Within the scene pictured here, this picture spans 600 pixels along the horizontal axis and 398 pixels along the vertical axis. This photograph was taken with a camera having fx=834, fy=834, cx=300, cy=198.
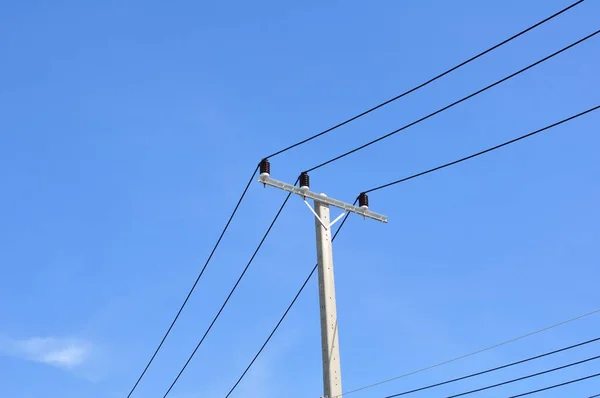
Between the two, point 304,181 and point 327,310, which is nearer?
point 327,310

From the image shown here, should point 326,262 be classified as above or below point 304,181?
below

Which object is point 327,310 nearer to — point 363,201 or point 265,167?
point 363,201

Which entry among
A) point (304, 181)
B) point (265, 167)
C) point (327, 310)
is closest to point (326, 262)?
point (327, 310)

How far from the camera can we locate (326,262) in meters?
14.2

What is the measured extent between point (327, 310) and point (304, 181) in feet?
8.21

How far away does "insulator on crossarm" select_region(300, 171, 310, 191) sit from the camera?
14784 mm

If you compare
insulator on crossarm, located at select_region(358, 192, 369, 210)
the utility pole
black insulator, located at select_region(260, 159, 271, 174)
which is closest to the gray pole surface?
the utility pole

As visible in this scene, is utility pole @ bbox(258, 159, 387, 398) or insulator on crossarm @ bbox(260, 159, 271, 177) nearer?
utility pole @ bbox(258, 159, 387, 398)

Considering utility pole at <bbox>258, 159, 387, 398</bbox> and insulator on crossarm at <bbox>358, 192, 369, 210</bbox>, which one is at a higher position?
insulator on crossarm at <bbox>358, 192, 369, 210</bbox>

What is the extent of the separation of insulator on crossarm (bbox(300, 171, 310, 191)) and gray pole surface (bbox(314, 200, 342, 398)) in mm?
340

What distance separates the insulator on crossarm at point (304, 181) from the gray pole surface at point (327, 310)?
1.12ft

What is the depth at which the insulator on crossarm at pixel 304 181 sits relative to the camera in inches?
582

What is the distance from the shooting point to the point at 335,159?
16234 mm

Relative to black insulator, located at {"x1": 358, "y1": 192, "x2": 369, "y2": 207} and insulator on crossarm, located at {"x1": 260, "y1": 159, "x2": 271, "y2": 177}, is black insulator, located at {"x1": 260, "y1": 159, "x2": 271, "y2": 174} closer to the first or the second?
insulator on crossarm, located at {"x1": 260, "y1": 159, "x2": 271, "y2": 177}
